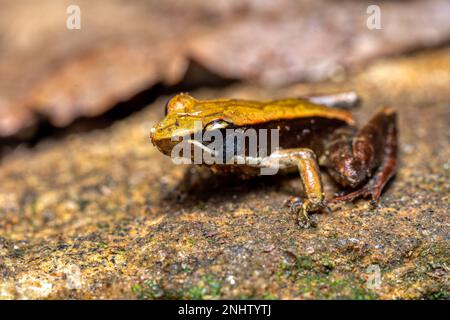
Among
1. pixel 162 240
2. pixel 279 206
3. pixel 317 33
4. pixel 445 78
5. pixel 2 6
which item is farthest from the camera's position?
pixel 2 6

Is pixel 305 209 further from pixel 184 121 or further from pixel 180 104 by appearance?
pixel 180 104

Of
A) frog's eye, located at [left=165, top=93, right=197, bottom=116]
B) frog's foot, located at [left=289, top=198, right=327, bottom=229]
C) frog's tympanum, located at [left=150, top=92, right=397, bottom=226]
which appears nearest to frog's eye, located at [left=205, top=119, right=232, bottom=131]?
frog's tympanum, located at [left=150, top=92, right=397, bottom=226]

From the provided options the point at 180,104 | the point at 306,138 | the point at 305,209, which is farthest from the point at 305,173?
the point at 180,104

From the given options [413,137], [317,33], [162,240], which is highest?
[317,33]

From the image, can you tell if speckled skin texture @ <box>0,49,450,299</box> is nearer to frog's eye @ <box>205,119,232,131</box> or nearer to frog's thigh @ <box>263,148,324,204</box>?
frog's thigh @ <box>263,148,324,204</box>
